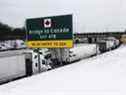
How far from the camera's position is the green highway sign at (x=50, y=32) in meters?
14.6

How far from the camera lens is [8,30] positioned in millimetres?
70562

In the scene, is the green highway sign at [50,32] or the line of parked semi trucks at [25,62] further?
the green highway sign at [50,32]

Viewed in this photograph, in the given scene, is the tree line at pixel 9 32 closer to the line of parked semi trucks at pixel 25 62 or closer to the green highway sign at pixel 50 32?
the line of parked semi trucks at pixel 25 62

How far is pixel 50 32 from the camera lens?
49.3 ft

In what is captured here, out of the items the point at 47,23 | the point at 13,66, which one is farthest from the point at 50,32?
the point at 13,66

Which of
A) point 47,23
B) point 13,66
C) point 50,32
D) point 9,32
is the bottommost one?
point 13,66

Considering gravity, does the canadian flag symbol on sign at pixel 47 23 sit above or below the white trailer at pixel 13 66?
above

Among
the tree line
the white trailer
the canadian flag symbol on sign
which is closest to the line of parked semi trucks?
the white trailer

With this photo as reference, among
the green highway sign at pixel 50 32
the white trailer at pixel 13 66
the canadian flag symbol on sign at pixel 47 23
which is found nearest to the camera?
the white trailer at pixel 13 66

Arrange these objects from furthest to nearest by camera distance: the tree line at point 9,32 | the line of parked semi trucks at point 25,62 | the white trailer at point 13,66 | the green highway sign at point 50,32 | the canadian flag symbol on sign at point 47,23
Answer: the tree line at point 9,32
the canadian flag symbol on sign at point 47,23
the green highway sign at point 50,32
the line of parked semi trucks at point 25,62
the white trailer at point 13,66

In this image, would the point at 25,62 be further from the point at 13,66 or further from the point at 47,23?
the point at 47,23

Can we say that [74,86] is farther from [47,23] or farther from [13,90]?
[47,23]

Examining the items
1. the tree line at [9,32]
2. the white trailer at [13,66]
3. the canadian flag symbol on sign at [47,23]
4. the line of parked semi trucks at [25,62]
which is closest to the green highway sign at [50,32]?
the canadian flag symbol on sign at [47,23]

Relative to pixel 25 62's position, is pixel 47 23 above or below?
above
